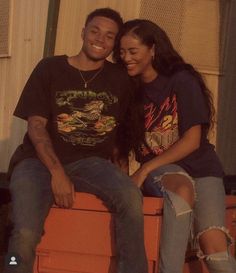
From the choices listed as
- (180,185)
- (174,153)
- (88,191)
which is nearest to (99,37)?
(174,153)

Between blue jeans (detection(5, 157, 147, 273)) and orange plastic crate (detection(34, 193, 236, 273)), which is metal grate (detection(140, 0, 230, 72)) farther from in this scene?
orange plastic crate (detection(34, 193, 236, 273))

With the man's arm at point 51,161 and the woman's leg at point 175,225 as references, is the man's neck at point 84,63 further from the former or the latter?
the woman's leg at point 175,225

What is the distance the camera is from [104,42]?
434 cm

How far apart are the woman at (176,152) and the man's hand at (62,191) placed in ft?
1.42

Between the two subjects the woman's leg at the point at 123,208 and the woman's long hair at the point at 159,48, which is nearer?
the woman's leg at the point at 123,208

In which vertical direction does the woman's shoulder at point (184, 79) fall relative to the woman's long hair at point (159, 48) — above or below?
below

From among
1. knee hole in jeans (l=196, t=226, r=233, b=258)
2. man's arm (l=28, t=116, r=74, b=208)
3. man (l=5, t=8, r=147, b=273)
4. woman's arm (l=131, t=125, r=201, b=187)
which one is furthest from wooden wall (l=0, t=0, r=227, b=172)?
knee hole in jeans (l=196, t=226, r=233, b=258)

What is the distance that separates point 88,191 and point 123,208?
1.13 ft

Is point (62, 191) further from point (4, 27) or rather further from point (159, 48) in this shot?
point (4, 27)

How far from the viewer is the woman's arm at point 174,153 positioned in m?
4.09

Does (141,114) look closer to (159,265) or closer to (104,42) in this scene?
(104,42)

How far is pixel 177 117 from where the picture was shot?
426cm

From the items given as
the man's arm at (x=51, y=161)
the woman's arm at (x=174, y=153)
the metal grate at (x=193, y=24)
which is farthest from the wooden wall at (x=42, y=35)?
the woman's arm at (x=174, y=153)

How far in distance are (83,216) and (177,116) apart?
0.93m
